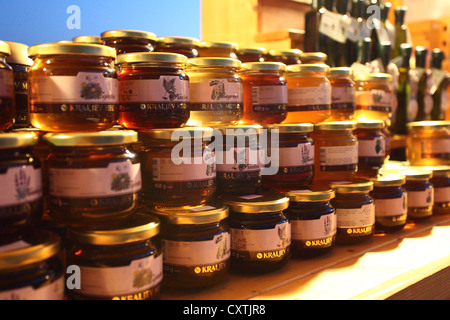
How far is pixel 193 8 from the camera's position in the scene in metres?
1.96

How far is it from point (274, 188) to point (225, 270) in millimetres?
358

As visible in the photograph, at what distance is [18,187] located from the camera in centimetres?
81

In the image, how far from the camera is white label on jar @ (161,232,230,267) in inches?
40.3

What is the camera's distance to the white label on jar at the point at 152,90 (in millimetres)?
1070

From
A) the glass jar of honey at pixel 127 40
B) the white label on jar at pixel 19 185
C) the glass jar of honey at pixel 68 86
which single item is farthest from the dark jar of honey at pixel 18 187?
the glass jar of honey at pixel 127 40

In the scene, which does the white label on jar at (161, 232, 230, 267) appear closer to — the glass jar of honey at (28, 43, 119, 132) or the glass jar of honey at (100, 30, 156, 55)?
the glass jar of honey at (28, 43, 119, 132)

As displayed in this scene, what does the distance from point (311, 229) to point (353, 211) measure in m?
0.19

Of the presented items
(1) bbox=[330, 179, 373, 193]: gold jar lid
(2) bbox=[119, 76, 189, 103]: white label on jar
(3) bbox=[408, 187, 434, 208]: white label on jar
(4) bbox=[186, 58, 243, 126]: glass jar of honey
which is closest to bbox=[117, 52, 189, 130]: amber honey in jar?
(2) bbox=[119, 76, 189, 103]: white label on jar

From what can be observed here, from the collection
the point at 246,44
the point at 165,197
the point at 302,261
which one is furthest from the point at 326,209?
the point at 246,44

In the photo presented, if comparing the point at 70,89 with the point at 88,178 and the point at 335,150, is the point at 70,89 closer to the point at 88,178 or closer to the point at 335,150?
the point at 88,178

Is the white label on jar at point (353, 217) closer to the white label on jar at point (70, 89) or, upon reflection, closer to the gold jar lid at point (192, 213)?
the gold jar lid at point (192, 213)

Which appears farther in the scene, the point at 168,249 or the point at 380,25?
the point at 380,25
